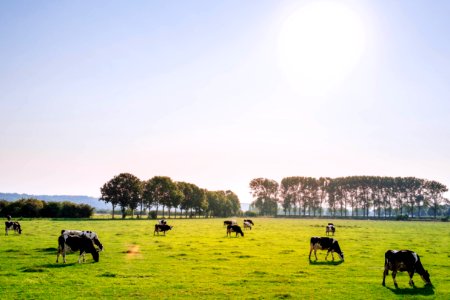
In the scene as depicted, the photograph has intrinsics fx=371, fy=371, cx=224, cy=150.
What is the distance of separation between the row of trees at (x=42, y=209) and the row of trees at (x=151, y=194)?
9.64 metres

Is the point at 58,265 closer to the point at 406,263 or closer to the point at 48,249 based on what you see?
the point at 48,249

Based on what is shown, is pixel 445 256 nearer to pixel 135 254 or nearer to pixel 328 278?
pixel 328 278

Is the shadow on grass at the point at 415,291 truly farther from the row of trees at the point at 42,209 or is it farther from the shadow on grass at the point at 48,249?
the row of trees at the point at 42,209

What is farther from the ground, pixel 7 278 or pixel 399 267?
pixel 399 267

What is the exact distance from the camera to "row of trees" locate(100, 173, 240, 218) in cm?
13275

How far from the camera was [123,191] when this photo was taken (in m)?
134

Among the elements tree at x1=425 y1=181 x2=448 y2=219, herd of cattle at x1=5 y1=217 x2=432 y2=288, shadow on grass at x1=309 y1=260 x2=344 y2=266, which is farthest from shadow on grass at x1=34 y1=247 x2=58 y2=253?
tree at x1=425 y1=181 x2=448 y2=219

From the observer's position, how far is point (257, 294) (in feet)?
61.1

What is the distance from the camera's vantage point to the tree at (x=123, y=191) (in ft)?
433

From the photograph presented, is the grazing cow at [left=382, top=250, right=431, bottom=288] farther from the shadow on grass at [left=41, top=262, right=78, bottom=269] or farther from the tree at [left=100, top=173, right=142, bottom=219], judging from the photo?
the tree at [left=100, top=173, right=142, bottom=219]

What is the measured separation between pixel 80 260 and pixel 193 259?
8484 mm

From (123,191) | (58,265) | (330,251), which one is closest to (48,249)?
(58,265)

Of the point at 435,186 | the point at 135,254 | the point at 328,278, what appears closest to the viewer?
the point at 328,278

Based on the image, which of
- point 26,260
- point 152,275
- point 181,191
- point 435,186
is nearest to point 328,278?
point 152,275
